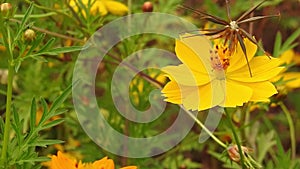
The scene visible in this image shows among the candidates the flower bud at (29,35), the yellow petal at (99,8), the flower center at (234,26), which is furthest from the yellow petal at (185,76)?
the yellow petal at (99,8)

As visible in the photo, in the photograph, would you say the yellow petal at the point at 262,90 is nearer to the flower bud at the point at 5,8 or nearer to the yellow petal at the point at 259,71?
the yellow petal at the point at 259,71

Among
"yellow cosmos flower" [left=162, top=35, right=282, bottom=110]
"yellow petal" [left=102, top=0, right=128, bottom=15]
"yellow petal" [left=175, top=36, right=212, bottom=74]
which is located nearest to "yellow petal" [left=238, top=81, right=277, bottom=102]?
"yellow cosmos flower" [left=162, top=35, right=282, bottom=110]

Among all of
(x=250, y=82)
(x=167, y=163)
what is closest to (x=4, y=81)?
(x=167, y=163)

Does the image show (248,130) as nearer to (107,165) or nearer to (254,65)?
(254,65)

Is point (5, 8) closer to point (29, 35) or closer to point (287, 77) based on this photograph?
point (29, 35)

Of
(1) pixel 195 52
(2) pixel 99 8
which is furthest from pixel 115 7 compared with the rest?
(1) pixel 195 52

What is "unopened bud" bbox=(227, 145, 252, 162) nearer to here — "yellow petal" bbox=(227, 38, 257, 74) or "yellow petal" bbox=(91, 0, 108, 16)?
"yellow petal" bbox=(227, 38, 257, 74)
